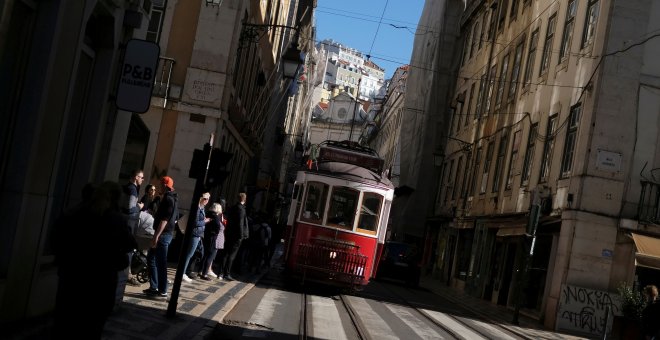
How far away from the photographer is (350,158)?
873 inches

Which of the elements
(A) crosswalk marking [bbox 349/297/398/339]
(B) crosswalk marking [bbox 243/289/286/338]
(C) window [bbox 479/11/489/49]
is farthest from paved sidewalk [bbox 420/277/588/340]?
(C) window [bbox 479/11/489/49]

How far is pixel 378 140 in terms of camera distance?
90.4m

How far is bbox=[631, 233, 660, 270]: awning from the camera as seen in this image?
20.3 meters

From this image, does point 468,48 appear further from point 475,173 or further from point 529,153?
point 529,153

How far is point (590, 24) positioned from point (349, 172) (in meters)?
8.36

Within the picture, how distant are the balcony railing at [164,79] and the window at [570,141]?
1020 cm

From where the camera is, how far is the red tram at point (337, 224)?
1908 cm

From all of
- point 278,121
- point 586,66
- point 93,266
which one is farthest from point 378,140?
point 93,266

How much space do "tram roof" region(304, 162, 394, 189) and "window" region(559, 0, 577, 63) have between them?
8.19m

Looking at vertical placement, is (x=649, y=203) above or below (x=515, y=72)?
below

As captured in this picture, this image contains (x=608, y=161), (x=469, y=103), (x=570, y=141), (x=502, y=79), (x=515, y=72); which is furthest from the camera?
(x=469, y=103)

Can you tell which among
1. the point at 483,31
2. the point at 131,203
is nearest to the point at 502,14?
the point at 483,31

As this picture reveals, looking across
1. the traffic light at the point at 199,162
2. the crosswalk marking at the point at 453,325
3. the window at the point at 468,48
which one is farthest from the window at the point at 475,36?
the traffic light at the point at 199,162

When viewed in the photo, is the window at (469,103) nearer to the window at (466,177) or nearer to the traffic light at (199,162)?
the window at (466,177)
